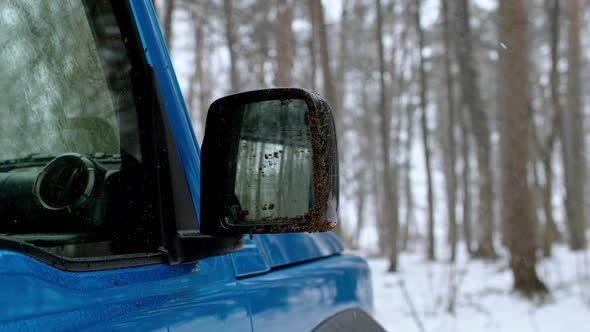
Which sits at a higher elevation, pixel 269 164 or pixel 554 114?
pixel 554 114

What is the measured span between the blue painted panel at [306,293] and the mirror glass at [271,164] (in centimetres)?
37

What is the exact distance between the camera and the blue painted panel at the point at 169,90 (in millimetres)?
1350

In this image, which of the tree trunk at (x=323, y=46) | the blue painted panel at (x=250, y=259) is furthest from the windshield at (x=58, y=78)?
the tree trunk at (x=323, y=46)

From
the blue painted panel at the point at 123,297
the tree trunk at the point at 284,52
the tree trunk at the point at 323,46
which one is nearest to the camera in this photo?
the blue painted panel at the point at 123,297

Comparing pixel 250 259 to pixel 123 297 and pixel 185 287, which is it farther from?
pixel 123 297

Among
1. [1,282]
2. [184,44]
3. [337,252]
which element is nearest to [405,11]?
[184,44]

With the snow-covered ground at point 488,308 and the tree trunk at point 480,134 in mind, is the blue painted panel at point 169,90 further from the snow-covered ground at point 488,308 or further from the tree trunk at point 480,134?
the tree trunk at point 480,134

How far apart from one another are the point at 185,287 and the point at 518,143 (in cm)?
877

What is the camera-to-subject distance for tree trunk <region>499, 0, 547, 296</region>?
29.8ft

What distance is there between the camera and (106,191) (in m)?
1.26

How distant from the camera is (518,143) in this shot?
30.1 feet

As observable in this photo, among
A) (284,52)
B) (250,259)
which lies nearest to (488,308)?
(284,52)

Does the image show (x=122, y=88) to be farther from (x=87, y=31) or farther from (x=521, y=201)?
(x=521, y=201)

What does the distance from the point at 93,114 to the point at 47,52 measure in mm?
168
